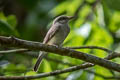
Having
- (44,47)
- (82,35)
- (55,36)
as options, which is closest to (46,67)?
(55,36)

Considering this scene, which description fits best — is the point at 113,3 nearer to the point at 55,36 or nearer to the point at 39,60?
the point at 55,36

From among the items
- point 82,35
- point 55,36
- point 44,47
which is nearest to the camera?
point 44,47

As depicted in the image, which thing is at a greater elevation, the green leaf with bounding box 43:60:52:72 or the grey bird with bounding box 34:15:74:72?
the grey bird with bounding box 34:15:74:72

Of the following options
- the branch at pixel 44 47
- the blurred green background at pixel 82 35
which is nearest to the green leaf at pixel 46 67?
the blurred green background at pixel 82 35

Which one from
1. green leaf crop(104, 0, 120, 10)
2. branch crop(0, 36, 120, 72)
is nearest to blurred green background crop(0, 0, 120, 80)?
green leaf crop(104, 0, 120, 10)

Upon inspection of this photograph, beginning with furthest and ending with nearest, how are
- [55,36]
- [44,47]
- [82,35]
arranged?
[82,35] → [55,36] → [44,47]

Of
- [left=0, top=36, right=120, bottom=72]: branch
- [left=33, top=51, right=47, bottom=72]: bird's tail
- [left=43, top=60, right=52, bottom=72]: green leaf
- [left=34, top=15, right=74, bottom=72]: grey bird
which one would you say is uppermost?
[left=0, top=36, right=120, bottom=72]: branch

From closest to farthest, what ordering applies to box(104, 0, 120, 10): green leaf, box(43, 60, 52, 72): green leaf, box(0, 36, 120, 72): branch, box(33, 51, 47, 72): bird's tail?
box(0, 36, 120, 72): branch < box(33, 51, 47, 72): bird's tail < box(43, 60, 52, 72): green leaf < box(104, 0, 120, 10): green leaf

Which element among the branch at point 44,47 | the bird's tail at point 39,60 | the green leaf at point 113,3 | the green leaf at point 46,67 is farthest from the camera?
the green leaf at point 113,3

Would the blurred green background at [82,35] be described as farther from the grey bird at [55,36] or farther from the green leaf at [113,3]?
the grey bird at [55,36]

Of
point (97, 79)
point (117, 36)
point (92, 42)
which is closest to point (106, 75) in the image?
point (97, 79)

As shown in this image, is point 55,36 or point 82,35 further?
point 82,35

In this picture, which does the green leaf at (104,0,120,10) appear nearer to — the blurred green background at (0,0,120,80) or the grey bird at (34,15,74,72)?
the blurred green background at (0,0,120,80)

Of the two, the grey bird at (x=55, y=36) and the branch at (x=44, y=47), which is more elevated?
the branch at (x=44, y=47)
